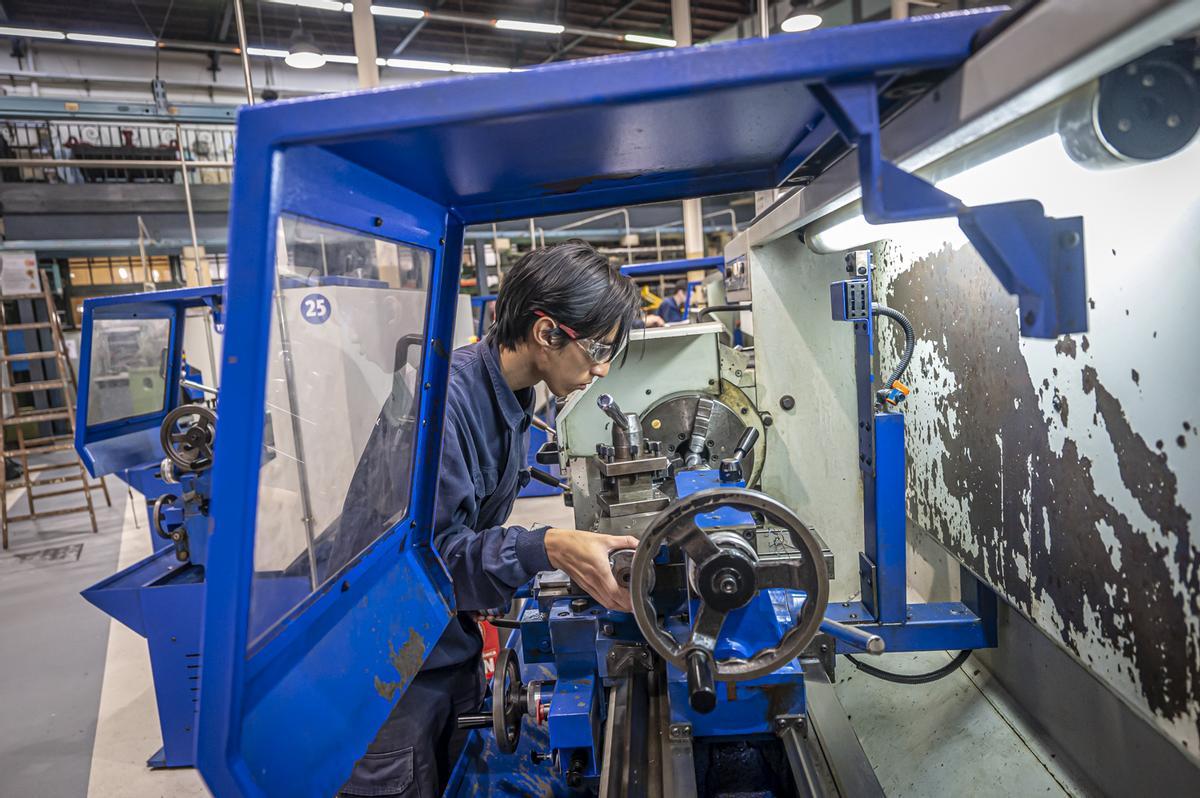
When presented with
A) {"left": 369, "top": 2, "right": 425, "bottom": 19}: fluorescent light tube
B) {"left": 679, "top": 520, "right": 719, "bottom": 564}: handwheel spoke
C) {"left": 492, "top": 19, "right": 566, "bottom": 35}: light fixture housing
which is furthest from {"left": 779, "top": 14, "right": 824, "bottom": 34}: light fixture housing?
{"left": 679, "top": 520, "right": 719, "bottom": 564}: handwheel spoke

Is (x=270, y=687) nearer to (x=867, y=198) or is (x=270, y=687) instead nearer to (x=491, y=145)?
(x=491, y=145)

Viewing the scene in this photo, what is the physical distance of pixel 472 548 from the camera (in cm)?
126

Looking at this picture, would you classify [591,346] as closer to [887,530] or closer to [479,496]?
[479,496]

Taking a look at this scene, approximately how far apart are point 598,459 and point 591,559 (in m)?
0.52

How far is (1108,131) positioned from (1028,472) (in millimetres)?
1004

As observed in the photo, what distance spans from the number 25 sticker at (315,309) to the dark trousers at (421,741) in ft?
2.53

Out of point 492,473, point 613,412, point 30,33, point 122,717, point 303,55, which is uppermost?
point 30,33

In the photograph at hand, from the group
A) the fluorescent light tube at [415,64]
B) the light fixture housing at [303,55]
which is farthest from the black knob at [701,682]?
the fluorescent light tube at [415,64]

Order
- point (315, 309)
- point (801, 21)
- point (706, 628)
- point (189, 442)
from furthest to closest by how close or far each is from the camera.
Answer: point (801, 21) < point (189, 442) < point (706, 628) < point (315, 309)

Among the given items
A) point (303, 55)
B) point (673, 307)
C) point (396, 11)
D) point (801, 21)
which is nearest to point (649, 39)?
point (801, 21)

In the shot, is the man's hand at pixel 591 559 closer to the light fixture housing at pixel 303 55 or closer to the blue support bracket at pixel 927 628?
the blue support bracket at pixel 927 628

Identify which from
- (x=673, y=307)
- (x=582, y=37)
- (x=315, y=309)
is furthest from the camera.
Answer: (x=582, y=37)

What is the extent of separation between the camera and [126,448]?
12.6 feet

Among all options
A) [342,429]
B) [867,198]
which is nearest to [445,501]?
[342,429]
